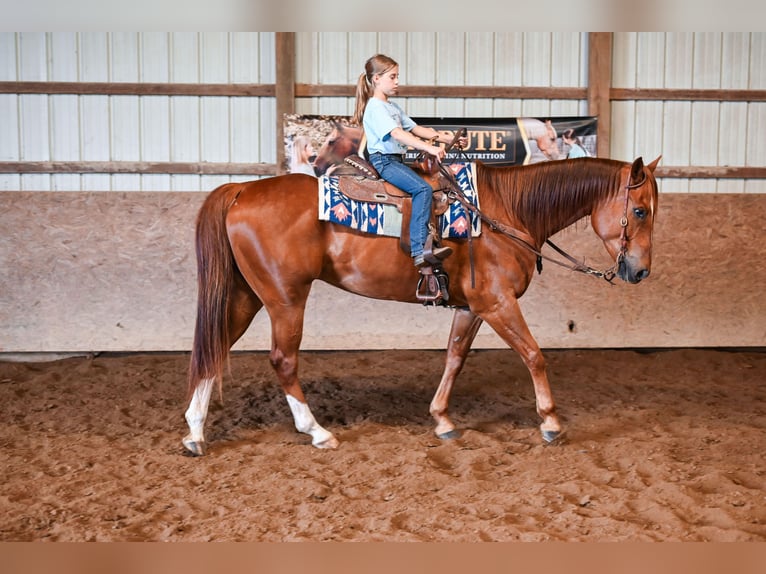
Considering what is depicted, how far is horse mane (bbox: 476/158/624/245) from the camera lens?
3732mm

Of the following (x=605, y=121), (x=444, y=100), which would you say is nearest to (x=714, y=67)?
(x=605, y=121)

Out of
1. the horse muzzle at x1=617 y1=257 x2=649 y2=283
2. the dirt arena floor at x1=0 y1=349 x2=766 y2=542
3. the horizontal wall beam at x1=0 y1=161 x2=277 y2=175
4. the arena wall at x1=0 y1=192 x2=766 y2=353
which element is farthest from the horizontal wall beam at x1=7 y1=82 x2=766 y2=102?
the horse muzzle at x1=617 y1=257 x2=649 y2=283

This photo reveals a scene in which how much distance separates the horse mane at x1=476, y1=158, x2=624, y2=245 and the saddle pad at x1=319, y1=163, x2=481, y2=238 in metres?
0.30

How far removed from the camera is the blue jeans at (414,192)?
3578mm

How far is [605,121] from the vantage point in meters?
6.24

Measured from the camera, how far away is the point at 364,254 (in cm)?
374

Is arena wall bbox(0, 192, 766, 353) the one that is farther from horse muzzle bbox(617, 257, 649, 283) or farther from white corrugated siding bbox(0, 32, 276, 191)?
horse muzzle bbox(617, 257, 649, 283)

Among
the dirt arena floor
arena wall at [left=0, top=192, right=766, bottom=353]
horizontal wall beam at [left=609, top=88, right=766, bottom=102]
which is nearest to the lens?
the dirt arena floor

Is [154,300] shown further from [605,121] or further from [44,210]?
[605,121]

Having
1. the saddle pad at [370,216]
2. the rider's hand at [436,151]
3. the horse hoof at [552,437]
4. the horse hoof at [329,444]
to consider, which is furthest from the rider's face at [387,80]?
the horse hoof at [552,437]

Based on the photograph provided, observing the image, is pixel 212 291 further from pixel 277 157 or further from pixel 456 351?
pixel 277 157

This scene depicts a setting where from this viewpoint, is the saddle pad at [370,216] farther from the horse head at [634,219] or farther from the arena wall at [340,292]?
the arena wall at [340,292]

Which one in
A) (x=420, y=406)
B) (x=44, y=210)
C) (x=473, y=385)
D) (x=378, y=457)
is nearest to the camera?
(x=378, y=457)

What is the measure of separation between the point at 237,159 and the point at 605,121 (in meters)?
3.59
